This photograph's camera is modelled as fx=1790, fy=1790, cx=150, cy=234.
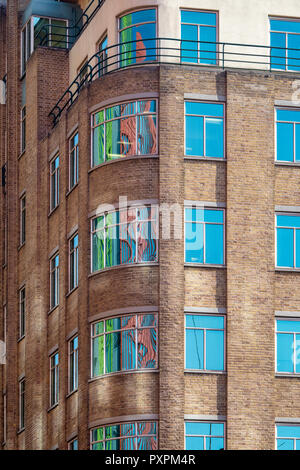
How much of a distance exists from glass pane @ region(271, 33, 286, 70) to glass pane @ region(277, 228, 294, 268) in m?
→ 6.23

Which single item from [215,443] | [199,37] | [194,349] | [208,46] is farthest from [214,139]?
[215,443]

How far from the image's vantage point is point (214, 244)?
195 ft

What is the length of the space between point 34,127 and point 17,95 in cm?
416

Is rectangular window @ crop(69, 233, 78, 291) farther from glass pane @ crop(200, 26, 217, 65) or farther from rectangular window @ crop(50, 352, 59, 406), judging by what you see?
glass pane @ crop(200, 26, 217, 65)

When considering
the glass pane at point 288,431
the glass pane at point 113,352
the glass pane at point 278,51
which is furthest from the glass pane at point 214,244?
the glass pane at point 278,51

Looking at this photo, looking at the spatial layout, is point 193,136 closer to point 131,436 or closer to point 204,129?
point 204,129

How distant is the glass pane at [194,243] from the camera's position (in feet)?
194

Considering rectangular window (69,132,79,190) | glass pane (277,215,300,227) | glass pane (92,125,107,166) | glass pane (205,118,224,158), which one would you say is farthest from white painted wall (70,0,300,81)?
glass pane (277,215,300,227)

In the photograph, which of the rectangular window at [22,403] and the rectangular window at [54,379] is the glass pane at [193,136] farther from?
the rectangular window at [22,403]

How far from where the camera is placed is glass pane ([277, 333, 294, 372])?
59.0 meters

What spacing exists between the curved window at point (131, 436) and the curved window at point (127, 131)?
9156 millimetres

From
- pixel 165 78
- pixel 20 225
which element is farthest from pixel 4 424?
pixel 165 78

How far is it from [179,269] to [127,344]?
2.99m
